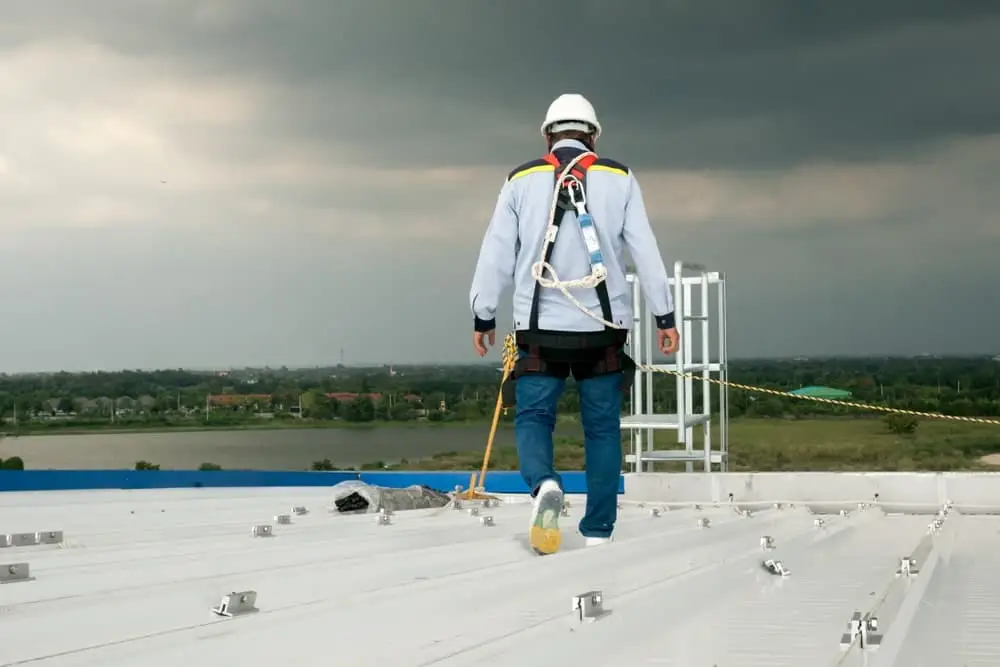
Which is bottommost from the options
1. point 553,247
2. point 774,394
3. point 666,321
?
Answer: point 774,394

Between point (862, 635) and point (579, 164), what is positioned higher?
point (579, 164)

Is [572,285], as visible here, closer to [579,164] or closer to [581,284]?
[581,284]

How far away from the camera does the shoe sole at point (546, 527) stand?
9.94 feet

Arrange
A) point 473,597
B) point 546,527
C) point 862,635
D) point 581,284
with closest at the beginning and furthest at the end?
1. point 862,635
2. point 473,597
3. point 546,527
4. point 581,284

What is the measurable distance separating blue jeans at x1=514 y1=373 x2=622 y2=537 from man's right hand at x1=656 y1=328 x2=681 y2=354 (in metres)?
0.18

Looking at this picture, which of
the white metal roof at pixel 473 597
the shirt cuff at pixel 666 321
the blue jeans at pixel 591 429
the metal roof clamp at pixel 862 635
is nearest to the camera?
the white metal roof at pixel 473 597

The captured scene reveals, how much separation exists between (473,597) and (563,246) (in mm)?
1431

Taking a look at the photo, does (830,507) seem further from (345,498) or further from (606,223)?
(606,223)

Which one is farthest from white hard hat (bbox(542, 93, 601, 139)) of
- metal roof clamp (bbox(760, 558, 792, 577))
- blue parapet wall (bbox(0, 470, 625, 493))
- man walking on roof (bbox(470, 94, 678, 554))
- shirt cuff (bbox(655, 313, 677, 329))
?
blue parapet wall (bbox(0, 470, 625, 493))

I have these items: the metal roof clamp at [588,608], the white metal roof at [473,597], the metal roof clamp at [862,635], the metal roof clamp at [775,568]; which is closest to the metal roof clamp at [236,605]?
the white metal roof at [473,597]

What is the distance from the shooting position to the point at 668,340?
3.46 meters

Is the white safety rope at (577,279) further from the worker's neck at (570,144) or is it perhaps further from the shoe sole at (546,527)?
the shoe sole at (546,527)

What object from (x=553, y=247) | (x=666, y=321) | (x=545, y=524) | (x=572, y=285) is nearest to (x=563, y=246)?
(x=553, y=247)

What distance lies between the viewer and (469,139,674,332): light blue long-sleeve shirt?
3271mm
